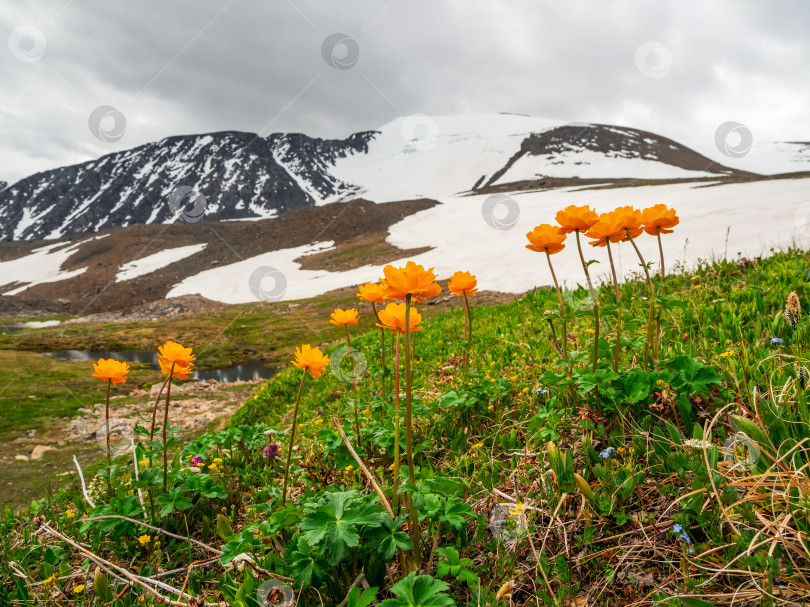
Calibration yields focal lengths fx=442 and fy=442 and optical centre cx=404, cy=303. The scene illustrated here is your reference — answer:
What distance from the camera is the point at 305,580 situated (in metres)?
1.39

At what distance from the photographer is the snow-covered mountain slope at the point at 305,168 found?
8556cm

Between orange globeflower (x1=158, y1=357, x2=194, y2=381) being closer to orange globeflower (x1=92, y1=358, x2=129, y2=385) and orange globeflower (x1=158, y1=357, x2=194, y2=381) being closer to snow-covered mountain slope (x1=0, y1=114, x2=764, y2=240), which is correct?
orange globeflower (x1=92, y1=358, x2=129, y2=385)

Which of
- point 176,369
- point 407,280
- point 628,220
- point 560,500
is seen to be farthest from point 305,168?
point 560,500

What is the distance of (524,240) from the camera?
82.6 feet

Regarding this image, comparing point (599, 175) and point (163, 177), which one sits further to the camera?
point (163, 177)

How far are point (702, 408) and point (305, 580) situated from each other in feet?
6.09

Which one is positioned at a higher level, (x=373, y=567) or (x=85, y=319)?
(x=85, y=319)

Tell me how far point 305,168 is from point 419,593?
172 metres

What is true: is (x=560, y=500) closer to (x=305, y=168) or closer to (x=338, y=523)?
(x=338, y=523)

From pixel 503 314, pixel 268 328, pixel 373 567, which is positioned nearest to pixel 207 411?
pixel 503 314

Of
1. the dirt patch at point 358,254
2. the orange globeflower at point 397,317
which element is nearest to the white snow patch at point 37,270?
the dirt patch at point 358,254

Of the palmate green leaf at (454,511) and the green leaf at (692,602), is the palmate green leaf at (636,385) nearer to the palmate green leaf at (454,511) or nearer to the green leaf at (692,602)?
the green leaf at (692,602)

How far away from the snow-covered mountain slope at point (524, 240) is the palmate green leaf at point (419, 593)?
14.8 feet

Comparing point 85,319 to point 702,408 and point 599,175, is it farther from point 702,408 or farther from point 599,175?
point 599,175
